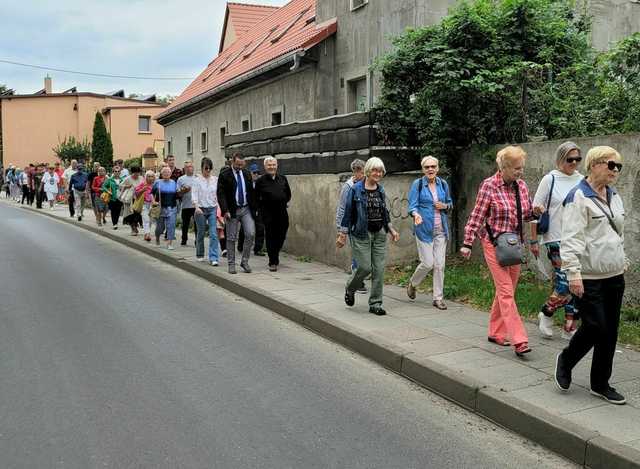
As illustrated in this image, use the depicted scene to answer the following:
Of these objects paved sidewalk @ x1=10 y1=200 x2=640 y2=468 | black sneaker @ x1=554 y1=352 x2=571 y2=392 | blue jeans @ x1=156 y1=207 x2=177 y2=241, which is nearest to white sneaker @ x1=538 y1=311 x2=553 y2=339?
paved sidewalk @ x1=10 y1=200 x2=640 y2=468

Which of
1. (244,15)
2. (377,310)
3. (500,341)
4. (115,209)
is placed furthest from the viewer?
(244,15)

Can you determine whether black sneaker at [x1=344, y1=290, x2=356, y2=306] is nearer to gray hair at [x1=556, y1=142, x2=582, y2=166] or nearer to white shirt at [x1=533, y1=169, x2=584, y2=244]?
white shirt at [x1=533, y1=169, x2=584, y2=244]

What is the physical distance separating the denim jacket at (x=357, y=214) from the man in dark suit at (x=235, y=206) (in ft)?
10.1

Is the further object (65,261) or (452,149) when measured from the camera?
(65,261)

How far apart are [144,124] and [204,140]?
33.3m

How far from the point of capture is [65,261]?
39.6 ft

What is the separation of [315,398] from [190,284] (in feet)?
18.1

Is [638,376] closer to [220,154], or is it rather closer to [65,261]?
[65,261]

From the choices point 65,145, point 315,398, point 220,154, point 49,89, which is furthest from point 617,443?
point 49,89

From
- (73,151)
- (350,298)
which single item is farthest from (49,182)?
(73,151)

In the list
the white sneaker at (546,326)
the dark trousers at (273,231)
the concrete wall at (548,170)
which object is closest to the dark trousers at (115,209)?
the dark trousers at (273,231)

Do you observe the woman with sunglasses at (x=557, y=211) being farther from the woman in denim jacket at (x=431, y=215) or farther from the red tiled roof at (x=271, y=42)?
the red tiled roof at (x=271, y=42)

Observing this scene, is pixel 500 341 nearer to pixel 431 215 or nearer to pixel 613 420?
pixel 613 420

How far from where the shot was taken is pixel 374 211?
7504 millimetres
